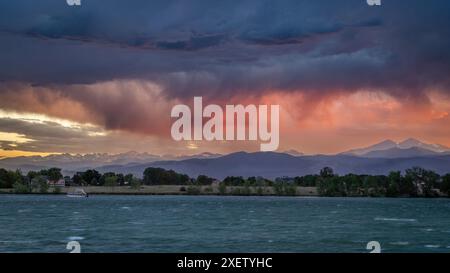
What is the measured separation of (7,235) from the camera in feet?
239

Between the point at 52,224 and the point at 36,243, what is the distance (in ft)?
89.1

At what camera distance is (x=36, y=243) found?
198 feet

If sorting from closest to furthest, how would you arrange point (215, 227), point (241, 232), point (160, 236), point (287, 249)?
point (287, 249)
point (160, 236)
point (241, 232)
point (215, 227)

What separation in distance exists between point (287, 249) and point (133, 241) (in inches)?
680
